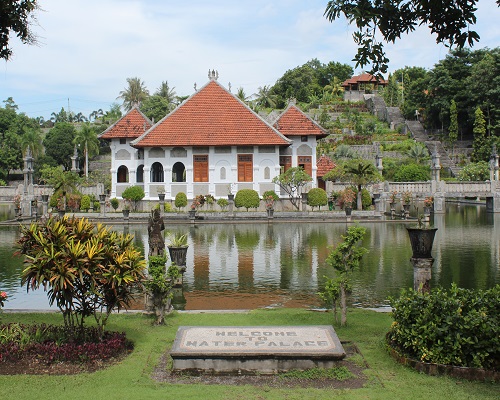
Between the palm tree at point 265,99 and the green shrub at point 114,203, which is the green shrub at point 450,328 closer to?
the green shrub at point 114,203

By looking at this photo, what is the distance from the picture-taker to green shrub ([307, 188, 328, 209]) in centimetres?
3469

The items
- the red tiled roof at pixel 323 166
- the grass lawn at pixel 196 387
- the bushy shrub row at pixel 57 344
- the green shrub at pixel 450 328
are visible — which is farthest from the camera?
the red tiled roof at pixel 323 166

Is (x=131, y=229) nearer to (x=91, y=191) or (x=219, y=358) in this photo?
(x=91, y=191)

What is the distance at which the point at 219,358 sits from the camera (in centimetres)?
719

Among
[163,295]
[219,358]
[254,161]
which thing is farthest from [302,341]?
[254,161]

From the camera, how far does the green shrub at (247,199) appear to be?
34.7 m

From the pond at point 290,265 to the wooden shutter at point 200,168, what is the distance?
34.1 feet

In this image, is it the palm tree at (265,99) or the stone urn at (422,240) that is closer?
the stone urn at (422,240)

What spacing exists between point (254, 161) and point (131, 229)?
40.3 ft

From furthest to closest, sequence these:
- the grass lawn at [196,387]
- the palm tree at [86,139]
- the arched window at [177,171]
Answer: the palm tree at [86,139] → the arched window at [177,171] → the grass lawn at [196,387]

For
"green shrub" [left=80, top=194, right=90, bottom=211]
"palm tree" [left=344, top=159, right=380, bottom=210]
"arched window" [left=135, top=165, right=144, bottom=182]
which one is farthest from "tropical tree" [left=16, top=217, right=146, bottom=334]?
"arched window" [left=135, top=165, right=144, bottom=182]

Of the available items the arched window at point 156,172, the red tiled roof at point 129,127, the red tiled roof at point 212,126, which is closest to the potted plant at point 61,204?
the red tiled roof at point 212,126

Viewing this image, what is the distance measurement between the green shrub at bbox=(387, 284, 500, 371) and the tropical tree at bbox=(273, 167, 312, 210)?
26935 millimetres

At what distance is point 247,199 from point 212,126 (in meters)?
6.59
